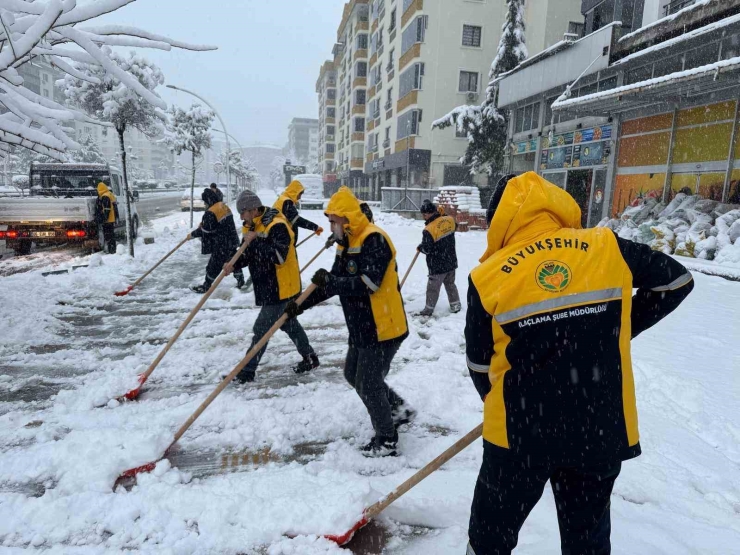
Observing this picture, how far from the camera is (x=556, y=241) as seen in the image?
1.56 m

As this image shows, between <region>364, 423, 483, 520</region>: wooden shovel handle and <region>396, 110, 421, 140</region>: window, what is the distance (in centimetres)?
2790

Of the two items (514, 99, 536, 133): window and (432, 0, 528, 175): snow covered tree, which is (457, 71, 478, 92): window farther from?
(514, 99, 536, 133): window

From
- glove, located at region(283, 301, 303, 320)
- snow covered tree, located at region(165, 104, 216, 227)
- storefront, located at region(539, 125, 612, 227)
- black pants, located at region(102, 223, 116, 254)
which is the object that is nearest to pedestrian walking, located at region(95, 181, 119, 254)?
black pants, located at region(102, 223, 116, 254)

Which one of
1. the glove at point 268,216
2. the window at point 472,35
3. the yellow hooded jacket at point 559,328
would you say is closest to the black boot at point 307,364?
the glove at point 268,216

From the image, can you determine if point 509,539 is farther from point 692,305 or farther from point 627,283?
point 692,305

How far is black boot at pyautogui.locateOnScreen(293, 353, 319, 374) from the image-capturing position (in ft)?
15.5

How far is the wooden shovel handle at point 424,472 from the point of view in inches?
84.2

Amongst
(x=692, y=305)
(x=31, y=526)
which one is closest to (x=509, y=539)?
(x=31, y=526)

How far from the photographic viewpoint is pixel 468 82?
2844 cm

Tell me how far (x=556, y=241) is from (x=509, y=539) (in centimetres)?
107

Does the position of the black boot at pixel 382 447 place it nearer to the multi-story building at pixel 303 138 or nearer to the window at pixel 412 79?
the window at pixel 412 79

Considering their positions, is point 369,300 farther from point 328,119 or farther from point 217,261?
point 328,119

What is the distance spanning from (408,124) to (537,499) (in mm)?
29414

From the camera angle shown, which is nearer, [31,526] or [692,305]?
[31,526]
